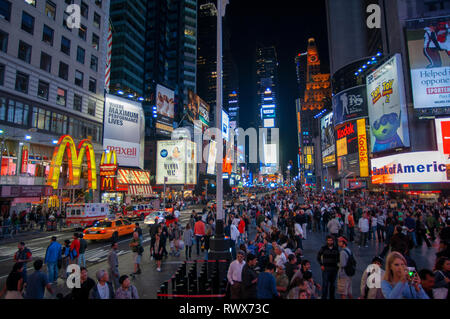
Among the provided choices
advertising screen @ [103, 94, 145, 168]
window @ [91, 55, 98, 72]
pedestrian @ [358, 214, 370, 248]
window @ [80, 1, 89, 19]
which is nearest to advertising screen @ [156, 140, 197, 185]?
advertising screen @ [103, 94, 145, 168]

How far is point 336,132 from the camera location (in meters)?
84.2

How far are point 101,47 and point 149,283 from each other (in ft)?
135

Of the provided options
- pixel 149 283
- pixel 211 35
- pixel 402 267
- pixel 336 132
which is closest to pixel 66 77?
pixel 149 283

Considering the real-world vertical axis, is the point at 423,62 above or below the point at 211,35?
below

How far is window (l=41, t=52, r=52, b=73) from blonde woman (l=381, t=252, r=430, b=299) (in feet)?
125

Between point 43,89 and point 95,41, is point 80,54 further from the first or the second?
point 43,89

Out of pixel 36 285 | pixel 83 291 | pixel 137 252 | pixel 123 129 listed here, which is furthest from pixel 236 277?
pixel 123 129

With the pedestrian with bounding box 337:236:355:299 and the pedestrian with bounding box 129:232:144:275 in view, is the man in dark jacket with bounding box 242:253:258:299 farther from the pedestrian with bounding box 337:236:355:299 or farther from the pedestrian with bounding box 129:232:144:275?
the pedestrian with bounding box 129:232:144:275

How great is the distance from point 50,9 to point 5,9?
6201 millimetres

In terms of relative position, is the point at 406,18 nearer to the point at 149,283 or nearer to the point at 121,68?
the point at 149,283

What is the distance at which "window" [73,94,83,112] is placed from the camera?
116 ft
